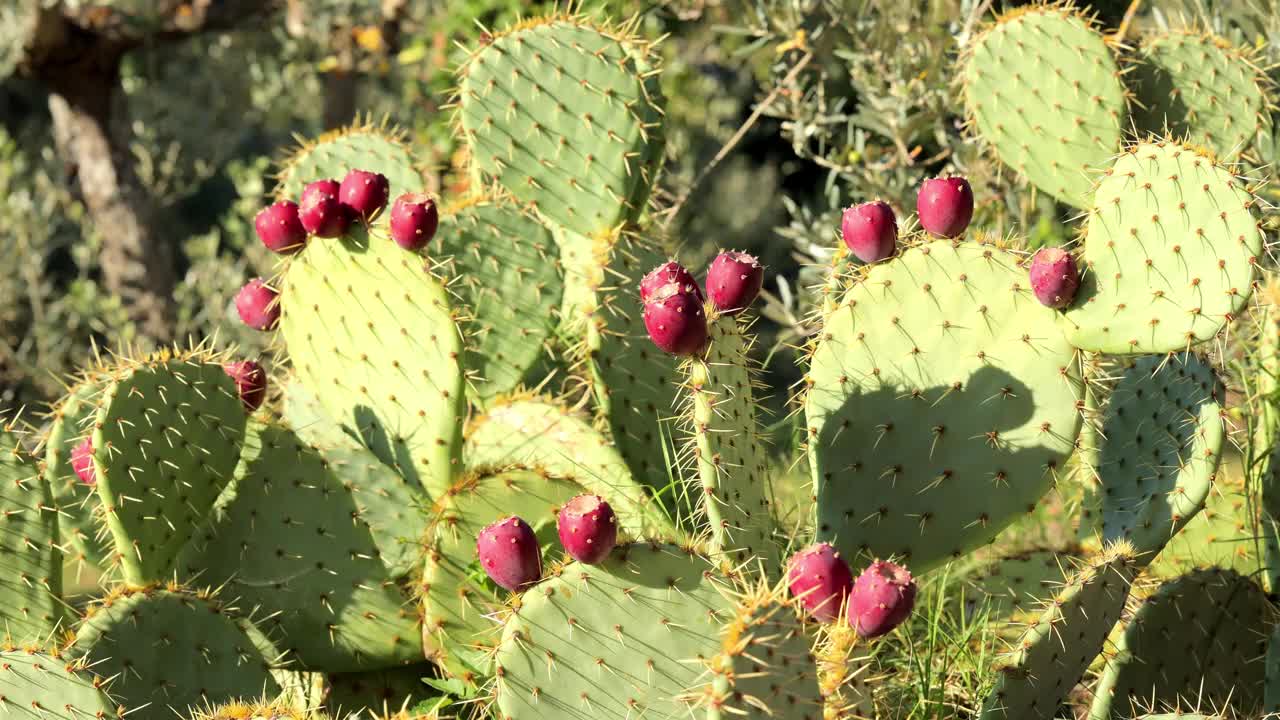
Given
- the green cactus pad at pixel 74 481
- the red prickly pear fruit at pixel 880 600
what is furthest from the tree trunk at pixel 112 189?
the red prickly pear fruit at pixel 880 600

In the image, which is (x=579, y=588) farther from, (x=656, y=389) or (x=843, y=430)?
(x=656, y=389)

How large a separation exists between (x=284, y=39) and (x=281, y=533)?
16.3 ft

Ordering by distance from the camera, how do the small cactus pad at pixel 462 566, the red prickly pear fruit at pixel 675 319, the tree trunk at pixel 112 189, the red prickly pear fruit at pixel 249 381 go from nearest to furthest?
the red prickly pear fruit at pixel 675 319 → the small cactus pad at pixel 462 566 → the red prickly pear fruit at pixel 249 381 → the tree trunk at pixel 112 189

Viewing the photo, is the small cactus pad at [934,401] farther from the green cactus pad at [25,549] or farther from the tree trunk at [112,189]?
the tree trunk at [112,189]

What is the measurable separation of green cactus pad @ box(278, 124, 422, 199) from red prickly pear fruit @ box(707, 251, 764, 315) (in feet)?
4.25

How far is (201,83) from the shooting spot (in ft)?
24.9

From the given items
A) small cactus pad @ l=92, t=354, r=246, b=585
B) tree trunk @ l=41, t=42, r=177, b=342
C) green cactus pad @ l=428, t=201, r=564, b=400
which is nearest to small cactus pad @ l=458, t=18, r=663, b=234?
green cactus pad @ l=428, t=201, r=564, b=400

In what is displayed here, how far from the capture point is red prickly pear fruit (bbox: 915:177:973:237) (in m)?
1.82

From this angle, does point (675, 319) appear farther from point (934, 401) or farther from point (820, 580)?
point (934, 401)

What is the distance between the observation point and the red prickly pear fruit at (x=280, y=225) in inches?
85.3

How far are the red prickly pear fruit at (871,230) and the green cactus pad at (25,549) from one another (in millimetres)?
1277

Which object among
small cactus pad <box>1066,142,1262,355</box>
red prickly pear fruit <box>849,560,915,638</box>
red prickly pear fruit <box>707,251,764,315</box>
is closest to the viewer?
red prickly pear fruit <box>849,560,915,638</box>

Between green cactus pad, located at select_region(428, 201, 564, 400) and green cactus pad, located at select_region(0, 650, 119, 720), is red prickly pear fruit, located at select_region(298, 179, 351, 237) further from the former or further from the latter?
green cactus pad, located at select_region(0, 650, 119, 720)

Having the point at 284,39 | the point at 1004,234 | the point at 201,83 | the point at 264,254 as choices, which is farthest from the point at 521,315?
the point at 201,83
